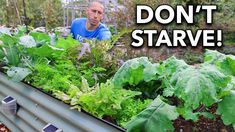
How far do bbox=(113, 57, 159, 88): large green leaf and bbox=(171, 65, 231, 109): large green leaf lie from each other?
482 millimetres

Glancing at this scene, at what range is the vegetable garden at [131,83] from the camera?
1913 millimetres

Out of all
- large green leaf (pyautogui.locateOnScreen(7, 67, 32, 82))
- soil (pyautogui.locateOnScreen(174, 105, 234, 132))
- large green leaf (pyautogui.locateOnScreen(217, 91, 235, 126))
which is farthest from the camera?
large green leaf (pyautogui.locateOnScreen(7, 67, 32, 82))

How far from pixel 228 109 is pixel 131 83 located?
81cm

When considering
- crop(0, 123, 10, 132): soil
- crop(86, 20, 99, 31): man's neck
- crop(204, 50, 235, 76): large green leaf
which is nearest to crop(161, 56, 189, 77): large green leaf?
crop(204, 50, 235, 76): large green leaf

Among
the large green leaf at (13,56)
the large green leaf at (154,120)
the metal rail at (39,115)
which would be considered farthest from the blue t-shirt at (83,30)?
the large green leaf at (154,120)

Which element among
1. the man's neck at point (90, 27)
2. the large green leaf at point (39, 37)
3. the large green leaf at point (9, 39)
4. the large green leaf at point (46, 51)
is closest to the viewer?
the large green leaf at point (46, 51)

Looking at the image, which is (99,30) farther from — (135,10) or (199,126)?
(199,126)

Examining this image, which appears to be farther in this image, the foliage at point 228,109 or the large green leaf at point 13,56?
the large green leaf at point 13,56

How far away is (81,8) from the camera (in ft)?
42.4

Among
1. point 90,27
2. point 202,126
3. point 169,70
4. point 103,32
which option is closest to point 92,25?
point 90,27

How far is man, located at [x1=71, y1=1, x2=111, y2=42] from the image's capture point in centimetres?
554

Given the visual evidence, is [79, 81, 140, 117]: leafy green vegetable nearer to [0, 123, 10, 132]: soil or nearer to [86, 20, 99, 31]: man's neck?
[0, 123, 10, 132]: soil

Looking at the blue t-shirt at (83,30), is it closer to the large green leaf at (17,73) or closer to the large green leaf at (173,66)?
the large green leaf at (17,73)

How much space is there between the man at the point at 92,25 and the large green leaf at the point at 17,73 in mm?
2139
